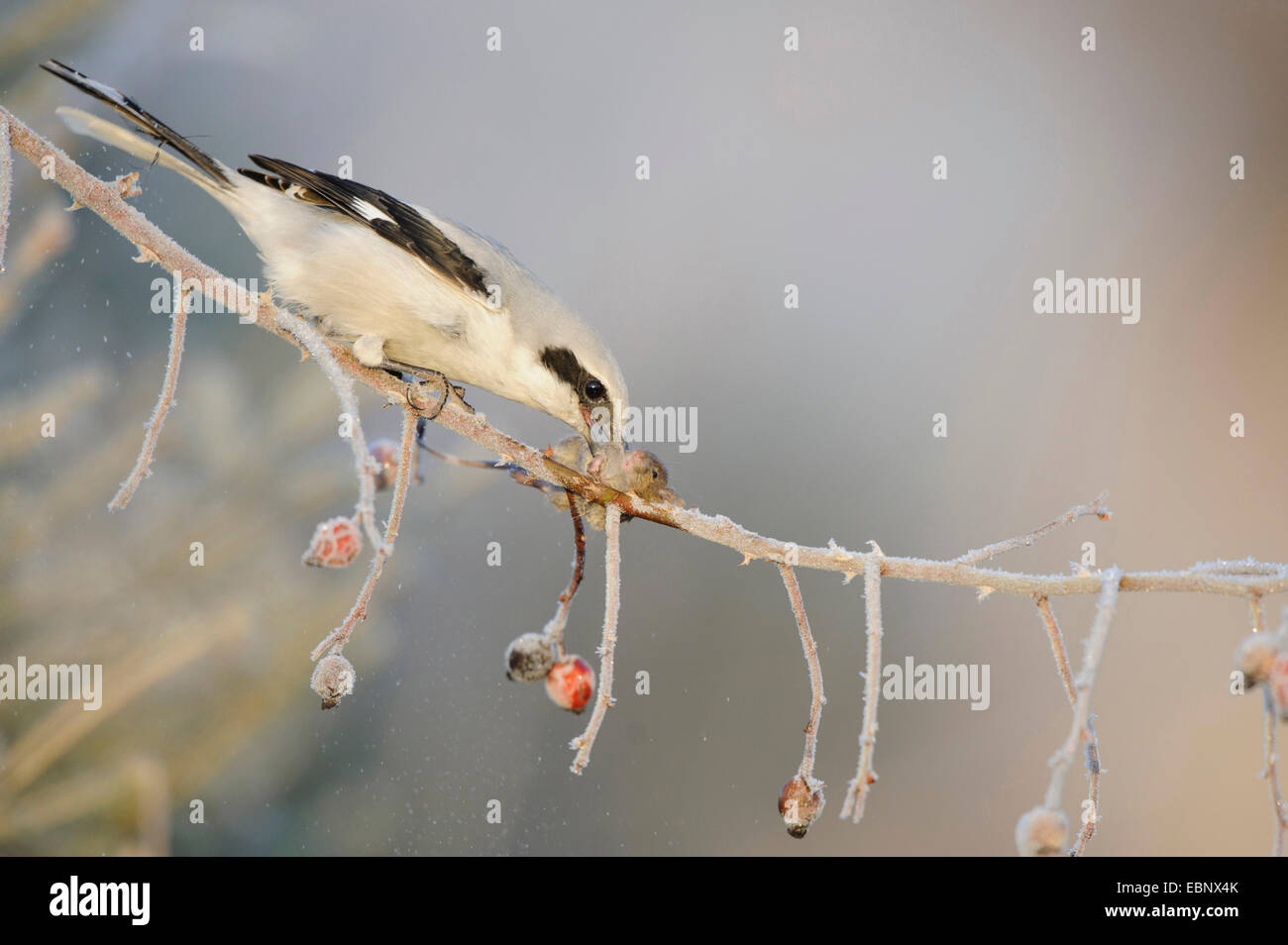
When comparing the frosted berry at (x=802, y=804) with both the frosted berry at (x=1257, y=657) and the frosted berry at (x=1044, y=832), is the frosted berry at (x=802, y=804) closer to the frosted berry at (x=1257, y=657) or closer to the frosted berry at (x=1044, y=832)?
the frosted berry at (x=1044, y=832)

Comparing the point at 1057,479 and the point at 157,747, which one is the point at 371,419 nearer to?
the point at 157,747

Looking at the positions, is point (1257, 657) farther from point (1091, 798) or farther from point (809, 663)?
point (809, 663)

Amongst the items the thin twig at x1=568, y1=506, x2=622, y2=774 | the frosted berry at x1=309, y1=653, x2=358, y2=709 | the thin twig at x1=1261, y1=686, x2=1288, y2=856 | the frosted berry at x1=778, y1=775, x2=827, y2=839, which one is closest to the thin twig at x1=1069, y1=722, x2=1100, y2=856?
the thin twig at x1=1261, y1=686, x2=1288, y2=856

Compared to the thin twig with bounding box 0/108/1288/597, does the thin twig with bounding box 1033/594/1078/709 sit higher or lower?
lower

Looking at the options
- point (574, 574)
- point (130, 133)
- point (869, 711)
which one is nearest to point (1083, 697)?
point (869, 711)

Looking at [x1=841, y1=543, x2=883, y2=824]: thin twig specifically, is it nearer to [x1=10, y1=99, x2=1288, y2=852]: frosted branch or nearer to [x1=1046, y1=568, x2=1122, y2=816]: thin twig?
[x1=10, y1=99, x2=1288, y2=852]: frosted branch
